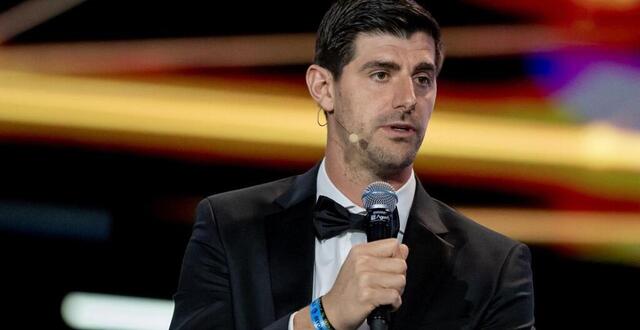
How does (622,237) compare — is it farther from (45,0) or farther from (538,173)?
(45,0)

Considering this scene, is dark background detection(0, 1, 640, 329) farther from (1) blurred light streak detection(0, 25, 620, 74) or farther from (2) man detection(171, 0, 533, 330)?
(2) man detection(171, 0, 533, 330)

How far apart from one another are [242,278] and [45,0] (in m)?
2.48

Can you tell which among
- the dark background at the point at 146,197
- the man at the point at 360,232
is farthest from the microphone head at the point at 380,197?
the dark background at the point at 146,197

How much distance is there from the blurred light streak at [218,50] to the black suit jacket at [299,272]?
198cm

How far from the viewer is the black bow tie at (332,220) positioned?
263cm

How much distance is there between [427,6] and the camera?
453 cm

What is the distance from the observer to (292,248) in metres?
2.61

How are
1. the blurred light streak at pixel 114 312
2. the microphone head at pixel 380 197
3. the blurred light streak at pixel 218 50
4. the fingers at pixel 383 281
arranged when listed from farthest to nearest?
1. the blurred light streak at pixel 114 312
2. the blurred light streak at pixel 218 50
3. the microphone head at pixel 380 197
4. the fingers at pixel 383 281

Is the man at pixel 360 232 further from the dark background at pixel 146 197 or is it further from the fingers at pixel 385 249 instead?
the dark background at pixel 146 197

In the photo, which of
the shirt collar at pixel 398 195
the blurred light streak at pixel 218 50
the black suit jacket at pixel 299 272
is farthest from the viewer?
the blurred light streak at pixel 218 50

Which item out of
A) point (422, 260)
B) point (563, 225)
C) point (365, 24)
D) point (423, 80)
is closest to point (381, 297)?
point (422, 260)

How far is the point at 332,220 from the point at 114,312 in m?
2.28

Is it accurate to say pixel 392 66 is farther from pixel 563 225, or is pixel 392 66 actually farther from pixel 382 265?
pixel 563 225

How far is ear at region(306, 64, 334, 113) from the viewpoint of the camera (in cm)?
276
